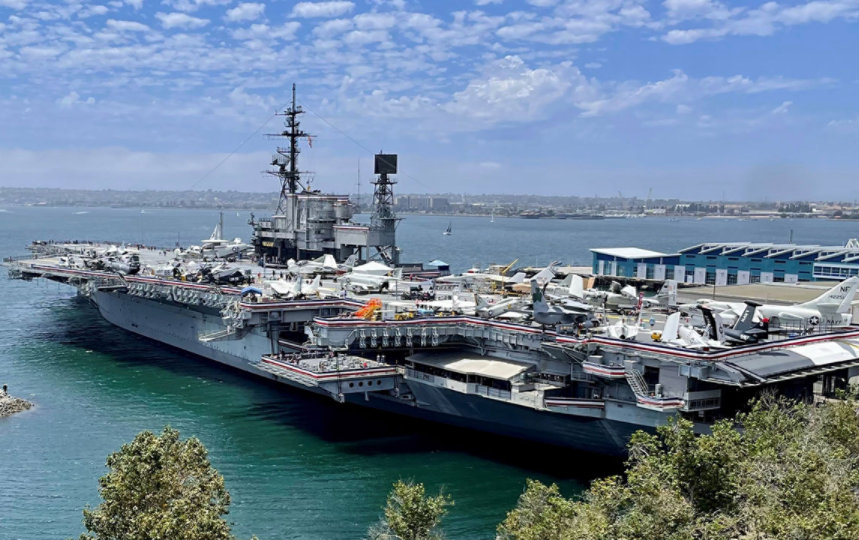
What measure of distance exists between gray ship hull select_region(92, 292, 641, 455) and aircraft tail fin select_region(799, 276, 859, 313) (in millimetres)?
11660

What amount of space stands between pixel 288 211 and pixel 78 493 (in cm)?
2901

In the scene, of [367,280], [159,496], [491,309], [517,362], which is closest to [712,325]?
[517,362]

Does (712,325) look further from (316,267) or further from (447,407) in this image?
(316,267)

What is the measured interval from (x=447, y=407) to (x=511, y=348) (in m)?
3.11

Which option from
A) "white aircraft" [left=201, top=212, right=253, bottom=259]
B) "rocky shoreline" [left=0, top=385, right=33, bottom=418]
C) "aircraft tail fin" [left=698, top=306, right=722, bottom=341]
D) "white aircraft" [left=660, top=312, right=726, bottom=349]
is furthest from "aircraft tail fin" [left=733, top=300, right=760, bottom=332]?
"white aircraft" [left=201, top=212, right=253, bottom=259]

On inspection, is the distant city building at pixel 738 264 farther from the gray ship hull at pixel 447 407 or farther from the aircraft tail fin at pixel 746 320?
the gray ship hull at pixel 447 407

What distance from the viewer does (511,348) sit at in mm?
27719

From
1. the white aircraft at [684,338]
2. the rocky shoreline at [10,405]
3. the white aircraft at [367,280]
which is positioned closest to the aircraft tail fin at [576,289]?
the white aircraft at [684,338]

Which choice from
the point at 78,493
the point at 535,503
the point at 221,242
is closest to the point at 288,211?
the point at 221,242

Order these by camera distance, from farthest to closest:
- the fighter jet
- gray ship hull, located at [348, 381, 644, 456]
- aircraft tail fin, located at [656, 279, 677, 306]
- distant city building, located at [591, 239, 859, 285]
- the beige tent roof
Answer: distant city building, located at [591, 239, 859, 285], aircraft tail fin, located at [656, 279, 677, 306], the fighter jet, the beige tent roof, gray ship hull, located at [348, 381, 644, 456]

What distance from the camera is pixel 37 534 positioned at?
20.1 m

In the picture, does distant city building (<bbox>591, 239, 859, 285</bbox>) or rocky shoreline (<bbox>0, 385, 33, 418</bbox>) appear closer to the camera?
rocky shoreline (<bbox>0, 385, 33, 418</bbox>)

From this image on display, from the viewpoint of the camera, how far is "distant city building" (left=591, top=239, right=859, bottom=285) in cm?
6078

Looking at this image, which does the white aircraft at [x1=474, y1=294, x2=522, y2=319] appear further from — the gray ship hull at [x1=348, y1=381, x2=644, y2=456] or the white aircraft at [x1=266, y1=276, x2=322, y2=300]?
the white aircraft at [x1=266, y1=276, x2=322, y2=300]
